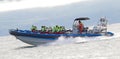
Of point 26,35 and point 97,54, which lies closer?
point 97,54

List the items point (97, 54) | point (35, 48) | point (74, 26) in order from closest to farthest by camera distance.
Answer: point (97, 54)
point (35, 48)
point (74, 26)

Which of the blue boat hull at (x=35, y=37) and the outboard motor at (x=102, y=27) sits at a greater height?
the outboard motor at (x=102, y=27)

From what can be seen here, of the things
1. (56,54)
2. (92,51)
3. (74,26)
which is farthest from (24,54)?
(74,26)

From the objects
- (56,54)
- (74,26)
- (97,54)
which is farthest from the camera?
(74,26)

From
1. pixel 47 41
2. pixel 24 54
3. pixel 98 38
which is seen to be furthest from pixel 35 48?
pixel 98 38

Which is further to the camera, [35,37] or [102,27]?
[102,27]

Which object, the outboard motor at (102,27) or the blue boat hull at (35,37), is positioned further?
the outboard motor at (102,27)

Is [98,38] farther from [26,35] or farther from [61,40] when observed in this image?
[26,35]

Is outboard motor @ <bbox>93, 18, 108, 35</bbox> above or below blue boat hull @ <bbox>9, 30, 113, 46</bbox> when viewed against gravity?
above

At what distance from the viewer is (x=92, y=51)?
53.1 meters

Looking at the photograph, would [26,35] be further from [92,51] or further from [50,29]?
[92,51]

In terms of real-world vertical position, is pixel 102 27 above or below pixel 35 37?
above

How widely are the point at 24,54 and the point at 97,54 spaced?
9178 mm

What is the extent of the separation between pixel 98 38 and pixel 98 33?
68cm
